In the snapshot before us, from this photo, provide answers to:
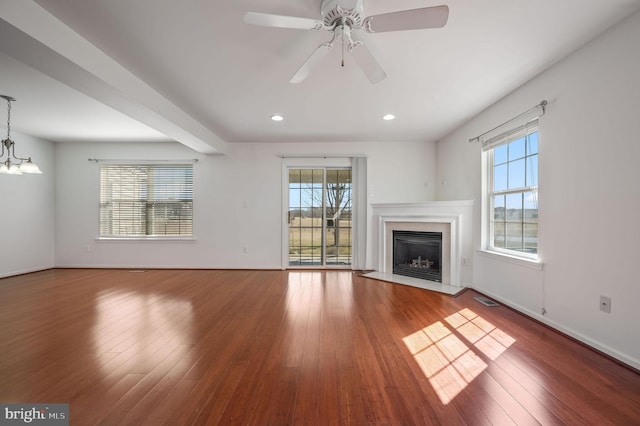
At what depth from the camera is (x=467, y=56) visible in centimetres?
233

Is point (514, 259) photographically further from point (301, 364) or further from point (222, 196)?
point (222, 196)

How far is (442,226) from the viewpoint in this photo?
4.15 m

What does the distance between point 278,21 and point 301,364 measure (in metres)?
2.23

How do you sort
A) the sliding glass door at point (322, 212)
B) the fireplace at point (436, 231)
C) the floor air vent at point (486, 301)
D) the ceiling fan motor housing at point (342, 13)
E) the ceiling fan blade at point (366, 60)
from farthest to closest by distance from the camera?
the sliding glass door at point (322, 212) → the fireplace at point (436, 231) → the floor air vent at point (486, 301) → the ceiling fan blade at point (366, 60) → the ceiling fan motor housing at point (342, 13)

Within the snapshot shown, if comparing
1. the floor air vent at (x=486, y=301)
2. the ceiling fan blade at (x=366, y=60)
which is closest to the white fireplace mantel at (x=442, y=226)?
the floor air vent at (x=486, y=301)

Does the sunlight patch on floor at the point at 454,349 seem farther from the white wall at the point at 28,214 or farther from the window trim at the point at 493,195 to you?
the white wall at the point at 28,214

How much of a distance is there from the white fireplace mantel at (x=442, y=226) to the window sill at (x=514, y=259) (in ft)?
1.11

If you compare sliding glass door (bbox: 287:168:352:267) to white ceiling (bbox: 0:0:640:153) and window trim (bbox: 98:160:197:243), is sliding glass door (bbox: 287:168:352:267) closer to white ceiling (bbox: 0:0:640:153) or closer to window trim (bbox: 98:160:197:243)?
white ceiling (bbox: 0:0:640:153)

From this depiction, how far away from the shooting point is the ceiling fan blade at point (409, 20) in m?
1.47

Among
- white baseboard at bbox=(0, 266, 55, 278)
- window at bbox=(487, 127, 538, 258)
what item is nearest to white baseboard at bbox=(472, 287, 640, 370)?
window at bbox=(487, 127, 538, 258)

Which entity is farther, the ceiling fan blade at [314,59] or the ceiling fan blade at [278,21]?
the ceiling fan blade at [314,59]

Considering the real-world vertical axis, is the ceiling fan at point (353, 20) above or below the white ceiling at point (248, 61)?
below

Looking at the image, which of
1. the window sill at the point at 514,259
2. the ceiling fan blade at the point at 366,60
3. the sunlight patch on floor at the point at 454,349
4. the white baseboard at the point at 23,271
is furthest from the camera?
the white baseboard at the point at 23,271

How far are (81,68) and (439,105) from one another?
143 inches
